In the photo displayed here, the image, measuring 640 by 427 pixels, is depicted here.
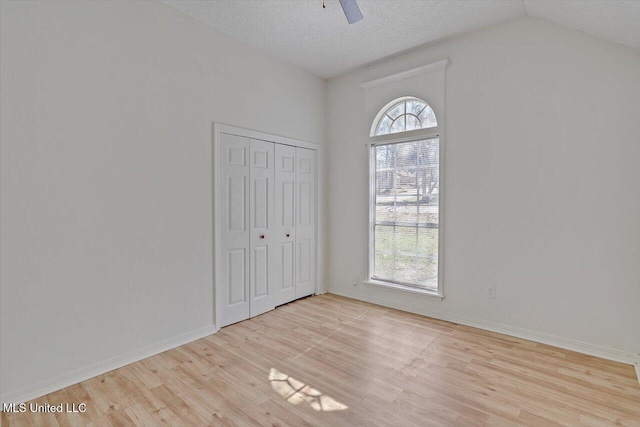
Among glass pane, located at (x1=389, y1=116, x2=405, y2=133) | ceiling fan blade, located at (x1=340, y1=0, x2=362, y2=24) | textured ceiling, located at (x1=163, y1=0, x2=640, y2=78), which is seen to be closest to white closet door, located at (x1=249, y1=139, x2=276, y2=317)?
textured ceiling, located at (x1=163, y1=0, x2=640, y2=78)

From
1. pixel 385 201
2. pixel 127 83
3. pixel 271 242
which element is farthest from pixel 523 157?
pixel 127 83

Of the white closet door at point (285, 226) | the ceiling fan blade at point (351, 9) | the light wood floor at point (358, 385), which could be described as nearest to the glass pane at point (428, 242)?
the light wood floor at point (358, 385)

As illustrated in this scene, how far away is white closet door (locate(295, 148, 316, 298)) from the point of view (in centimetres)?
421

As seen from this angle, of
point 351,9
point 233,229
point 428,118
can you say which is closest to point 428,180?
point 428,118

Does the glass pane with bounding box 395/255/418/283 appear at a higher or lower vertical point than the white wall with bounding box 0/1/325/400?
lower

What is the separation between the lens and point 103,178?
2459mm

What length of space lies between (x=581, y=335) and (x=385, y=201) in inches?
89.9

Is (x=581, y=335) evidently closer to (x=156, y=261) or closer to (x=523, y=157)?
(x=523, y=157)

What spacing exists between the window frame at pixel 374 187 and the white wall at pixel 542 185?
0.24 ft

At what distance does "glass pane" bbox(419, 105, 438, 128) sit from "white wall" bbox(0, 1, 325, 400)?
2.13 m

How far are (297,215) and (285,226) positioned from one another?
10.3 inches

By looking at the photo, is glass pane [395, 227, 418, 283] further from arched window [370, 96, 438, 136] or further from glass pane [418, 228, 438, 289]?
arched window [370, 96, 438, 136]

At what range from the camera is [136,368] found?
8.23ft

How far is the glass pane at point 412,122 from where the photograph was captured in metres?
3.70
